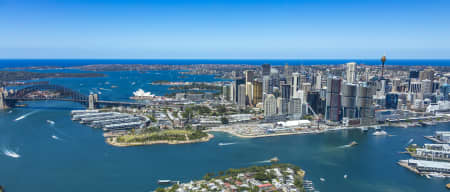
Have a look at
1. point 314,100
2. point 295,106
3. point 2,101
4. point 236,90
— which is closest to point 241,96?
point 236,90

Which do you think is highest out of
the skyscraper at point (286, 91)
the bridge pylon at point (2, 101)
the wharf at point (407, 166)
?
the skyscraper at point (286, 91)

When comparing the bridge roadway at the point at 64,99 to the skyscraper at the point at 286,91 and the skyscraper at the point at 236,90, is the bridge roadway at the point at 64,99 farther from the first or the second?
the skyscraper at the point at 286,91

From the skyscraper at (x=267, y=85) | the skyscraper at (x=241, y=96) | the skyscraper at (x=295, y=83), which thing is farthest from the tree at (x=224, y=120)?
the skyscraper at (x=295, y=83)

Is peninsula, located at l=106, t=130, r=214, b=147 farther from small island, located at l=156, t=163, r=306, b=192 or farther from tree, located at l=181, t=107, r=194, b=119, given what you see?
small island, located at l=156, t=163, r=306, b=192

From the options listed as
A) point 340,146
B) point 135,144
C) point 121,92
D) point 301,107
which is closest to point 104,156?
point 135,144

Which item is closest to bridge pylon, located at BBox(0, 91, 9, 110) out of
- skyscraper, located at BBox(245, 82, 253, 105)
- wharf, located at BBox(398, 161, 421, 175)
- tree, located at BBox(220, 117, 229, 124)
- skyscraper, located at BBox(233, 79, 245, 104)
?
tree, located at BBox(220, 117, 229, 124)

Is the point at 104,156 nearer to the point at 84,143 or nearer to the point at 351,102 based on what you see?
the point at 84,143
